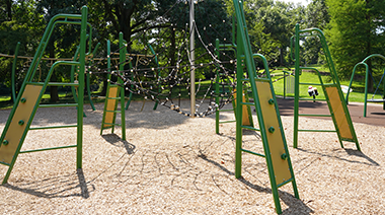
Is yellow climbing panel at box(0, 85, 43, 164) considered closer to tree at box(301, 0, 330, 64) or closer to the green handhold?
the green handhold

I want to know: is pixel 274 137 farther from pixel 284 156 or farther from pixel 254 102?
pixel 254 102

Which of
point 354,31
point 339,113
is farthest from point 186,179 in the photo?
point 354,31

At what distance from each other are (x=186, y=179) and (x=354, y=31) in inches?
792

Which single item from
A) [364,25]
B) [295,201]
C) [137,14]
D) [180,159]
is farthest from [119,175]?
[364,25]

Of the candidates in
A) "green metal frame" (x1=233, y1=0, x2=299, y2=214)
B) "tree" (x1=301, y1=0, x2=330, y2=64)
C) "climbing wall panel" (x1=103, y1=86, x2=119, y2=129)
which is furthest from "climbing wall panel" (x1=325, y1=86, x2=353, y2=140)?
"tree" (x1=301, y1=0, x2=330, y2=64)

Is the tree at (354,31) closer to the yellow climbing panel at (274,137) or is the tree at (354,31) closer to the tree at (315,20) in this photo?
the tree at (315,20)

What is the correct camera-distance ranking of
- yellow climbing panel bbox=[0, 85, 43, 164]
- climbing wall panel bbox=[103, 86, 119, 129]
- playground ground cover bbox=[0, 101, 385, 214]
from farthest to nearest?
climbing wall panel bbox=[103, 86, 119, 129] → yellow climbing panel bbox=[0, 85, 43, 164] → playground ground cover bbox=[0, 101, 385, 214]

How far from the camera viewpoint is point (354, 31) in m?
18.8

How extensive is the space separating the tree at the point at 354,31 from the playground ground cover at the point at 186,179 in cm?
1615

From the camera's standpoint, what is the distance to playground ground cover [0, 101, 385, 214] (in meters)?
2.69

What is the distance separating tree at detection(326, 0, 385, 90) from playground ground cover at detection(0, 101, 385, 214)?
53.0 feet

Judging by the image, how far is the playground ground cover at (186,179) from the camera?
2688 mm

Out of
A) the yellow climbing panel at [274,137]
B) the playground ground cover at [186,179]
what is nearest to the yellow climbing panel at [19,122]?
the playground ground cover at [186,179]

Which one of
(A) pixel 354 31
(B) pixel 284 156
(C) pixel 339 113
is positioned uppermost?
(A) pixel 354 31
